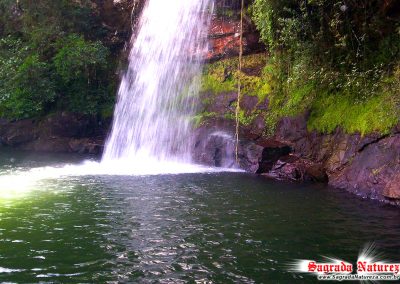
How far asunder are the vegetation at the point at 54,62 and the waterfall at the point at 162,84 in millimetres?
3277

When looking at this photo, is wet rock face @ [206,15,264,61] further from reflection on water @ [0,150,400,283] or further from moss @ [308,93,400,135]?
reflection on water @ [0,150,400,283]

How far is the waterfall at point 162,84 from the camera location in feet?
71.7

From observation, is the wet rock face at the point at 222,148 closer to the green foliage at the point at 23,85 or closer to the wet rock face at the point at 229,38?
the wet rock face at the point at 229,38

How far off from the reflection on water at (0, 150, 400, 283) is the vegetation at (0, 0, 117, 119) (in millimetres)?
13119

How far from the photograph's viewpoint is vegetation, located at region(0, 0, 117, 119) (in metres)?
25.7

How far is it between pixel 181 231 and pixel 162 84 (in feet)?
48.4

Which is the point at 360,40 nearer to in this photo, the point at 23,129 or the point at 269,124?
the point at 269,124

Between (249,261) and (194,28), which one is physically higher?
(194,28)

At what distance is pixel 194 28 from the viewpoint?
23.1 m

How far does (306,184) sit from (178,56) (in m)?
11.2

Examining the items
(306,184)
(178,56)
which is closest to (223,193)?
(306,184)

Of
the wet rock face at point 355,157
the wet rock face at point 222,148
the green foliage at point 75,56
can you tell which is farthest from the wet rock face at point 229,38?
the green foliage at point 75,56

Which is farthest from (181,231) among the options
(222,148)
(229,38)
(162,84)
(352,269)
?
(229,38)

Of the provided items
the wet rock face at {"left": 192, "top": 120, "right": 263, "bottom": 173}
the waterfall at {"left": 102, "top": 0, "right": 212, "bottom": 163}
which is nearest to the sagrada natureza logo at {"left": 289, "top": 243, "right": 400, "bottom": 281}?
the wet rock face at {"left": 192, "top": 120, "right": 263, "bottom": 173}
